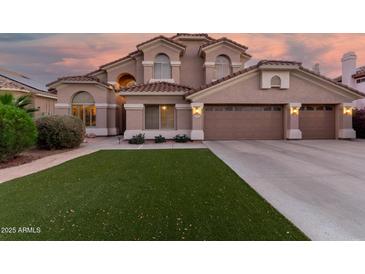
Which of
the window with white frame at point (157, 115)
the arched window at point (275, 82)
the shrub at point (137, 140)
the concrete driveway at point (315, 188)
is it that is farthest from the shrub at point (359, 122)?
the shrub at point (137, 140)

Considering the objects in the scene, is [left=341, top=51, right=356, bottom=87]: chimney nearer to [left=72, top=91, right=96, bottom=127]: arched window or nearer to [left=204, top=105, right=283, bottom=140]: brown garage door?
[left=204, top=105, right=283, bottom=140]: brown garage door

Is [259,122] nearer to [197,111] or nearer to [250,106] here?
[250,106]

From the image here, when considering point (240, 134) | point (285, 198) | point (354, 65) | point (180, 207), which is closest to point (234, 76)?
point (240, 134)

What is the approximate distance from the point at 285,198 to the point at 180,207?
2.39m

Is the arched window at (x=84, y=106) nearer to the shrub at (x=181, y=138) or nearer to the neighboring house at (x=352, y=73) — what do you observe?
the shrub at (x=181, y=138)

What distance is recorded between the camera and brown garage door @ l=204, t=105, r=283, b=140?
15.7 meters

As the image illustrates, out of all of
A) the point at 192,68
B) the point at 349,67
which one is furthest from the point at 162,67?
the point at 349,67

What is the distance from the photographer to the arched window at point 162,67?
18.9m

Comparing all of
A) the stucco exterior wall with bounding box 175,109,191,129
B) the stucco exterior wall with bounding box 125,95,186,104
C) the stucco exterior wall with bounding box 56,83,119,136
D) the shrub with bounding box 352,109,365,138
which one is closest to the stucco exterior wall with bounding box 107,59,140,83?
the stucco exterior wall with bounding box 56,83,119,136

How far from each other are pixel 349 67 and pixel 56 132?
90.3 feet

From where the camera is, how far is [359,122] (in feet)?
54.5

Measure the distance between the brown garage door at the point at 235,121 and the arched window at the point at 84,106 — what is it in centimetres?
999

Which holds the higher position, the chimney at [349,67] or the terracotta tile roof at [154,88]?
the chimney at [349,67]
